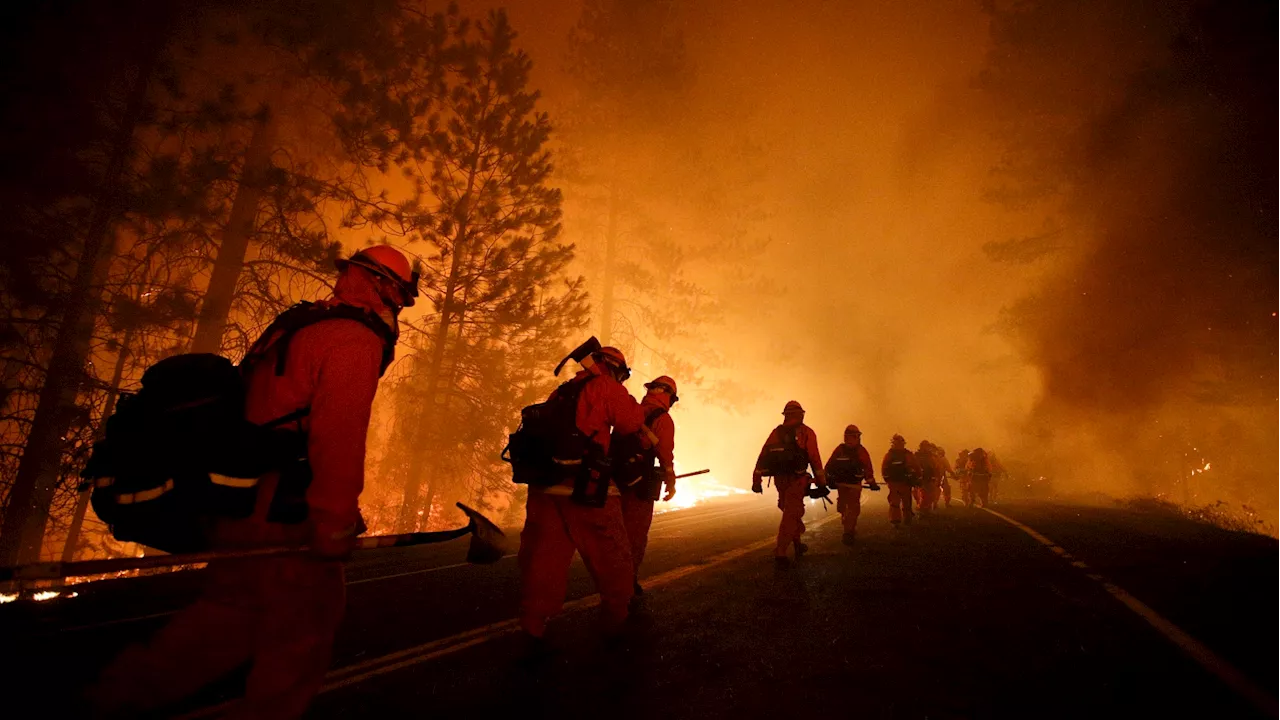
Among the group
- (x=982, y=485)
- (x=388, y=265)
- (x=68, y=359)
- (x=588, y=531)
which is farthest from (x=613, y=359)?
(x=982, y=485)

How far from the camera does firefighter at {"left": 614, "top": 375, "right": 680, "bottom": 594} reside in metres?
5.06

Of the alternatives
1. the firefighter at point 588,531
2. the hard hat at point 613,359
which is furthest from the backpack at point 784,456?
the firefighter at point 588,531

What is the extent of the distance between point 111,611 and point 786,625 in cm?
561

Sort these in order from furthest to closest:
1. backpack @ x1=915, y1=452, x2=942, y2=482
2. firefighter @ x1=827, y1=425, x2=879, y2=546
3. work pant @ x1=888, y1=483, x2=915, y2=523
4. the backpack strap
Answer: backpack @ x1=915, y1=452, x2=942, y2=482
work pant @ x1=888, y1=483, x2=915, y2=523
firefighter @ x1=827, y1=425, x2=879, y2=546
the backpack strap

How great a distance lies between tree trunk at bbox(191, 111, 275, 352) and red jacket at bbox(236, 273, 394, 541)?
871cm

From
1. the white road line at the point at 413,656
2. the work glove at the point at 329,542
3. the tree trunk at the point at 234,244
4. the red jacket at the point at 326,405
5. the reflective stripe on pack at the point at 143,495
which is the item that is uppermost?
the tree trunk at the point at 234,244

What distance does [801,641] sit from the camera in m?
3.95

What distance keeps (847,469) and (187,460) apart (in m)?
10.2

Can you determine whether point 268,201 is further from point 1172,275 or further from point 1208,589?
point 1172,275

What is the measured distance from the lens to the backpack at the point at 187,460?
6.45 feet

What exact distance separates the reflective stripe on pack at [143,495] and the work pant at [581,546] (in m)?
2.31

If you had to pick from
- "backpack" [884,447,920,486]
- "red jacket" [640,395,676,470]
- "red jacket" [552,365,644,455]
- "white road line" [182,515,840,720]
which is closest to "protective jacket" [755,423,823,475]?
"red jacket" [640,395,676,470]

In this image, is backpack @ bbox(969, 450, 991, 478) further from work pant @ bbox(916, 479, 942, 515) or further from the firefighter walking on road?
work pant @ bbox(916, 479, 942, 515)

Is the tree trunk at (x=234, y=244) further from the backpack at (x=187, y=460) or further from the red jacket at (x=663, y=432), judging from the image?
the backpack at (x=187, y=460)
